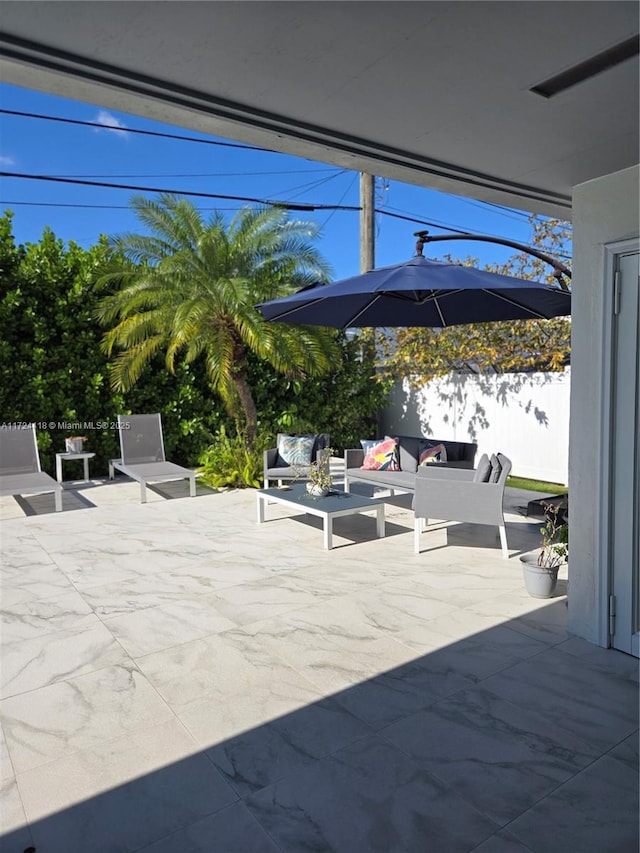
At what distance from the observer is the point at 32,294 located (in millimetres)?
9914

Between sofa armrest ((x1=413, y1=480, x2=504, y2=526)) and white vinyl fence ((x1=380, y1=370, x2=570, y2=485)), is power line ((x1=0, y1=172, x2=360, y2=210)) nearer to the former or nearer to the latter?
white vinyl fence ((x1=380, y1=370, x2=570, y2=485))

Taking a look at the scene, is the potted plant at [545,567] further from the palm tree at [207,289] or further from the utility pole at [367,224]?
the utility pole at [367,224]

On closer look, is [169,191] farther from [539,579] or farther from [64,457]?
[539,579]

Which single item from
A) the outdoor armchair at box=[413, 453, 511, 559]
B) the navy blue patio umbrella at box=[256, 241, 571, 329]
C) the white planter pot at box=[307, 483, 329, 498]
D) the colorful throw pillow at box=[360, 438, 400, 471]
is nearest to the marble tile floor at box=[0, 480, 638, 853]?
the outdoor armchair at box=[413, 453, 511, 559]

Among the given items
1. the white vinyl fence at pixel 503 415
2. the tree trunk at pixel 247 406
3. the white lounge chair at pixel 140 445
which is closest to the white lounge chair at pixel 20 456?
the white lounge chair at pixel 140 445

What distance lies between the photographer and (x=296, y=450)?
30.1 ft

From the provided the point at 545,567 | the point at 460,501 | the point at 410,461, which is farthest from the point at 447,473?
the point at 545,567

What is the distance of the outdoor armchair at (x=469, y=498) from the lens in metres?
5.79

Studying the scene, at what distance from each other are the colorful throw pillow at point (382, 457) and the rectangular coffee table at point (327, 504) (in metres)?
1.47

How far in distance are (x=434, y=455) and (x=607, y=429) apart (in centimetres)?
433

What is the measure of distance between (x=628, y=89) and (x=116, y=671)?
13.2 ft

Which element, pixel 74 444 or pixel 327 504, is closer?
pixel 327 504

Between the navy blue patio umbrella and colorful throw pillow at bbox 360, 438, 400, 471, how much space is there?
1808 millimetres

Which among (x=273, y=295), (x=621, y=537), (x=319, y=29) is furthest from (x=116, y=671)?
(x=273, y=295)
